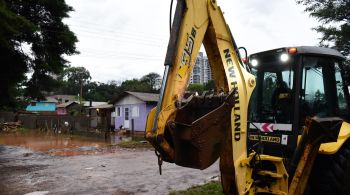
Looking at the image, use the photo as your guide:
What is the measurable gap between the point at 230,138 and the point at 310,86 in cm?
182

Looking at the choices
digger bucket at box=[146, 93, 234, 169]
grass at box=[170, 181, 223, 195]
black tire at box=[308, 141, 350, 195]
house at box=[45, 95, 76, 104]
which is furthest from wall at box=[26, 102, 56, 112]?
digger bucket at box=[146, 93, 234, 169]

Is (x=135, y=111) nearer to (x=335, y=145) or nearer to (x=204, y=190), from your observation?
(x=204, y=190)

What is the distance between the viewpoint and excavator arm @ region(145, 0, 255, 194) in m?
3.62

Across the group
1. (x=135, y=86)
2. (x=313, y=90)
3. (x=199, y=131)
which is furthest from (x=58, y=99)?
(x=199, y=131)

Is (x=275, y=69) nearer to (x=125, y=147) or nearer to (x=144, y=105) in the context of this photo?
(x=125, y=147)

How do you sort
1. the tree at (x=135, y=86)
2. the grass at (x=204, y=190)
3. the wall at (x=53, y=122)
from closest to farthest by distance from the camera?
the grass at (x=204, y=190) → the wall at (x=53, y=122) → the tree at (x=135, y=86)

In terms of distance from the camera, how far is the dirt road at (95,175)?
345 inches

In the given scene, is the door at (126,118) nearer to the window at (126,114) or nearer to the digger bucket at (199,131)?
the window at (126,114)

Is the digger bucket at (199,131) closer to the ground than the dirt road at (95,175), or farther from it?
farther from it

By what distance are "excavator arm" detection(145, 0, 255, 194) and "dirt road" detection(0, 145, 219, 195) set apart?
4363mm

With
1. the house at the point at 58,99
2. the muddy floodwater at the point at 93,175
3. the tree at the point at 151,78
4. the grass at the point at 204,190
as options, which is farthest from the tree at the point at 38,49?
the tree at the point at 151,78

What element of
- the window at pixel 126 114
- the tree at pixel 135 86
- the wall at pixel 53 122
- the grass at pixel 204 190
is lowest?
the grass at pixel 204 190

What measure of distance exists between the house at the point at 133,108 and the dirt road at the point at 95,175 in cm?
1361

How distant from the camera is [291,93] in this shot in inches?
198
